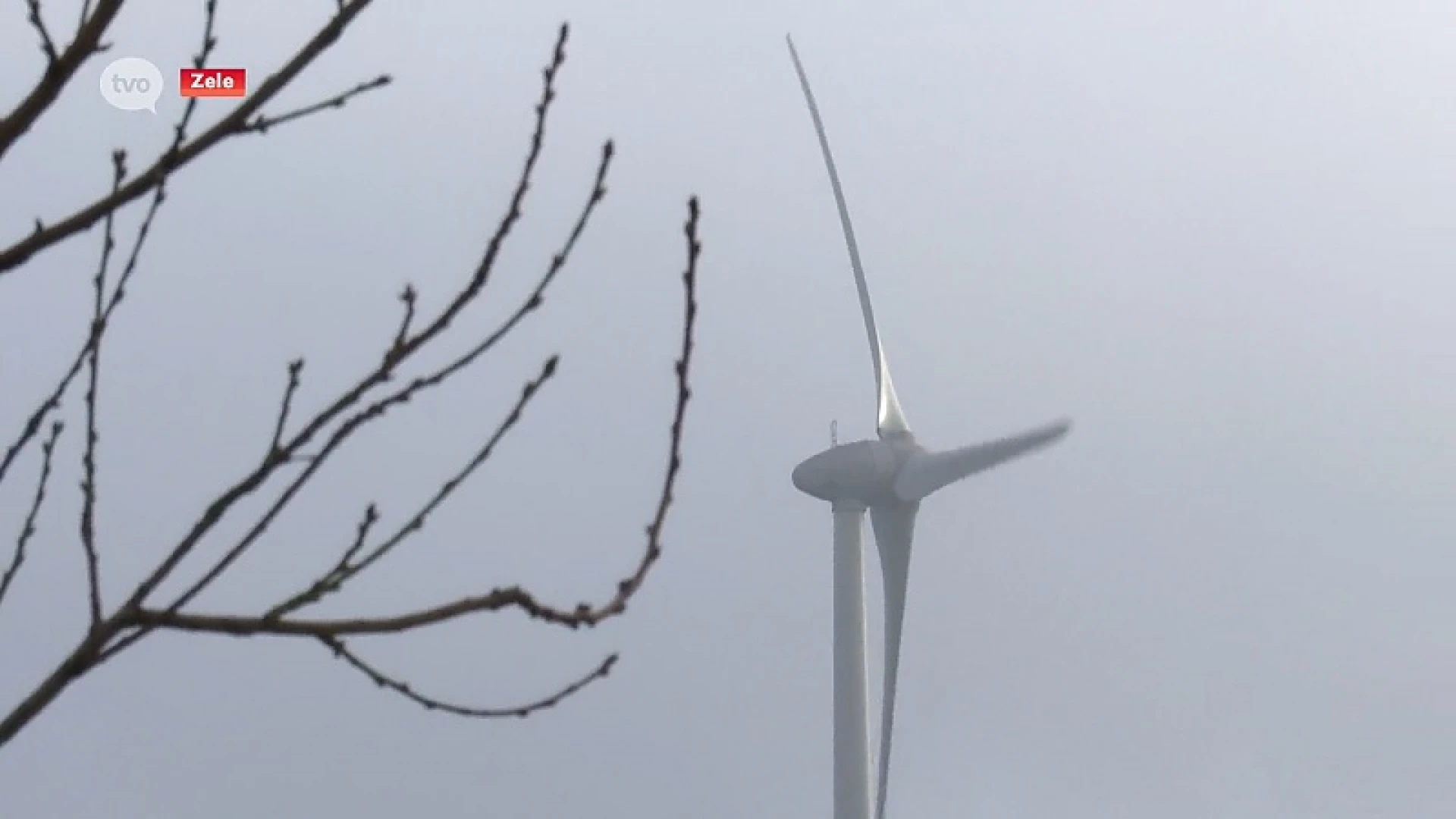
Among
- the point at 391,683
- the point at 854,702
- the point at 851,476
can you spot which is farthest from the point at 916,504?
the point at 391,683

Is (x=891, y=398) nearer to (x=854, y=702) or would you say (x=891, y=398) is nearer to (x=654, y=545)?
(x=854, y=702)

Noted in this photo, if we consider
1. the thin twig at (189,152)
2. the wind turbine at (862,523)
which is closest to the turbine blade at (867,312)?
the wind turbine at (862,523)

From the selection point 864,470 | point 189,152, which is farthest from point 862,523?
point 189,152

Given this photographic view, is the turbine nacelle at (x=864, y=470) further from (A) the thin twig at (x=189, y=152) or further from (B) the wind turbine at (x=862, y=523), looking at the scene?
(A) the thin twig at (x=189, y=152)

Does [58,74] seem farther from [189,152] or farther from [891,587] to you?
[891,587]

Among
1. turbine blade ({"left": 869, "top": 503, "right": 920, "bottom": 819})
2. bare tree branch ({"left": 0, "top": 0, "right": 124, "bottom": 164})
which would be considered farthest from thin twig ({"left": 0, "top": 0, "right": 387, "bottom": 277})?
turbine blade ({"left": 869, "top": 503, "right": 920, "bottom": 819})

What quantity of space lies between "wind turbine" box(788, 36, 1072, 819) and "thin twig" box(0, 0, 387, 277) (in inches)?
1389

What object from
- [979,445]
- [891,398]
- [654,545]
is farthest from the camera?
[891,398]

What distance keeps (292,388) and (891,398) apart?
123 feet

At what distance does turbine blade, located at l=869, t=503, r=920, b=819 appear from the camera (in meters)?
38.8

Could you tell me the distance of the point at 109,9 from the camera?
146 inches

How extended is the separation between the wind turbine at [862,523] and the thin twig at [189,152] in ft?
116

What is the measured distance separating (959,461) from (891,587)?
117 inches

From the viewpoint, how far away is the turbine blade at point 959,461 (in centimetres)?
3456
